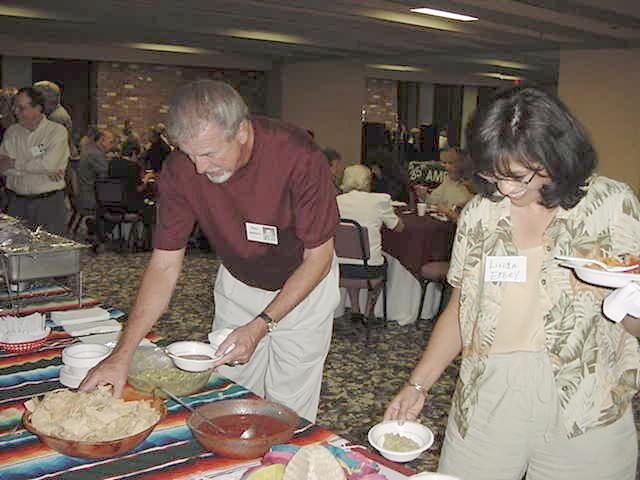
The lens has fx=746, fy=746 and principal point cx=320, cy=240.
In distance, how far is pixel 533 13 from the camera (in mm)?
5750

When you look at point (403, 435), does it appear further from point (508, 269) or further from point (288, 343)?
point (288, 343)

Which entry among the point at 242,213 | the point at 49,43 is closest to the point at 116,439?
the point at 242,213

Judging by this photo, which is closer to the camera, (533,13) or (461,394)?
(461,394)

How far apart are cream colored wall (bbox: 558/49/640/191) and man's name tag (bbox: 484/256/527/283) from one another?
694 cm

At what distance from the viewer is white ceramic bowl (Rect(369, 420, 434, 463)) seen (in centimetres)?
115

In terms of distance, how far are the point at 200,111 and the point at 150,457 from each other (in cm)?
65

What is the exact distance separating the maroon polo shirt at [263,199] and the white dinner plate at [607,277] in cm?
74

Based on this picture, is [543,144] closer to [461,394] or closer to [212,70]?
[461,394]

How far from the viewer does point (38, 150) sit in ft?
14.6

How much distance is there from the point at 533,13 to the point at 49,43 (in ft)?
20.4

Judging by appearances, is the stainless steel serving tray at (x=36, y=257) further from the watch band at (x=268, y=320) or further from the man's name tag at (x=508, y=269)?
the man's name tag at (x=508, y=269)

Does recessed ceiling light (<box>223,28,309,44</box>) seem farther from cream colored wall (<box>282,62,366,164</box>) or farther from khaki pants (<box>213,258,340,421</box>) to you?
khaki pants (<box>213,258,340,421</box>)

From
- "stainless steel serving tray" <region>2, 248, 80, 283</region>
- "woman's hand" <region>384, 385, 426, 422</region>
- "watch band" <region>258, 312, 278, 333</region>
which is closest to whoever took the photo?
"woman's hand" <region>384, 385, 426, 422</region>

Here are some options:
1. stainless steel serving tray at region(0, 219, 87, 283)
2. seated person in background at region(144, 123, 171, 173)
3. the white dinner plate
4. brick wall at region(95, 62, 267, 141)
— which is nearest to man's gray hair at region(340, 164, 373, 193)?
stainless steel serving tray at region(0, 219, 87, 283)
